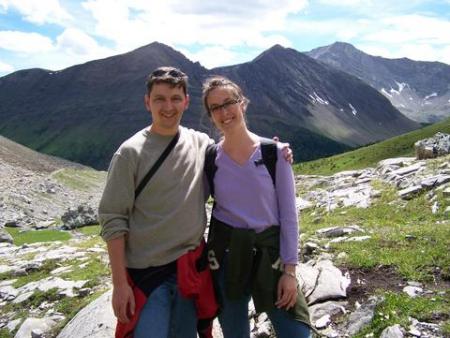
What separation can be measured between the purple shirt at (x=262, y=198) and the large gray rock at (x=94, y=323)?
547cm

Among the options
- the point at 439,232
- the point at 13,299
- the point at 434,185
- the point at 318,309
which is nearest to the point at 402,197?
the point at 434,185

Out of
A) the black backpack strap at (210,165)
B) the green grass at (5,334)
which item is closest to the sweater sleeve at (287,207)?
the black backpack strap at (210,165)

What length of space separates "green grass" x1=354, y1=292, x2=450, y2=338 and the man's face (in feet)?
17.5

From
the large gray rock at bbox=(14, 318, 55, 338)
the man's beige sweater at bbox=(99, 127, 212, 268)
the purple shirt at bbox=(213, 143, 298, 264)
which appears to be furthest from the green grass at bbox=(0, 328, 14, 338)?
the purple shirt at bbox=(213, 143, 298, 264)

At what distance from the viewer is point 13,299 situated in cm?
1616

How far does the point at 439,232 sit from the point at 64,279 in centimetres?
1208

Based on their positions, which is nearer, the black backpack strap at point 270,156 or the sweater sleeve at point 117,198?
the sweater sleeve at point 117,198

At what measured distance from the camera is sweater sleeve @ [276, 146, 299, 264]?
6.75 metres

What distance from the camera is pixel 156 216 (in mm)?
6699

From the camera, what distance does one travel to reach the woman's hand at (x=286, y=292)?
6.77 meters

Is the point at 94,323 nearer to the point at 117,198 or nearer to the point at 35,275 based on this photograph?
the point at 117,198

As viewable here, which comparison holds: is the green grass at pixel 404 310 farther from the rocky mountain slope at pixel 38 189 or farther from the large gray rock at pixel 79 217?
the rocky mountain slope at pixel 38 189

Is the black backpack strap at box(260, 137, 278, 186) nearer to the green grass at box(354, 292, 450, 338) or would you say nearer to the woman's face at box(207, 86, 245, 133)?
the woman's face at box(207, 86, 245, 133)

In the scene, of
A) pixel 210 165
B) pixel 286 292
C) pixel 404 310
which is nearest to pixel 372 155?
pixel 404 310
